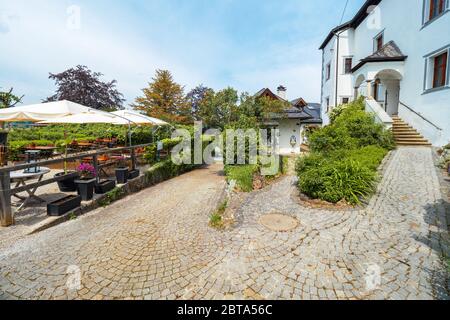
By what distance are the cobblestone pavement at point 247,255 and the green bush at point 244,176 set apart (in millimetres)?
1798

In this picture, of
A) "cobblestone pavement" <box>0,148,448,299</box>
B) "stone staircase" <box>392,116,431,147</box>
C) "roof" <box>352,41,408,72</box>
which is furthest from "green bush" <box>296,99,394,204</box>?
"roof" <box>352,41,408,72</box>

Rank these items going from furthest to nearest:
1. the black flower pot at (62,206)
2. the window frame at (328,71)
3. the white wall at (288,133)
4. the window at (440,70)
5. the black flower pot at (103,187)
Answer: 1. the window frame at (328,71)
2. the white wall at (288,133)
3. the window at (440,70)
4. the black flower pot at (103,187)
5. the black flower pot at (62,206)

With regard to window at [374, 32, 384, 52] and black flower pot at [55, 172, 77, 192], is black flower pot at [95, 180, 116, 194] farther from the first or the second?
window at [374, 32, 384, 52]

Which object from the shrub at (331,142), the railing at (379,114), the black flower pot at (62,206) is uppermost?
the railing at (379,114)

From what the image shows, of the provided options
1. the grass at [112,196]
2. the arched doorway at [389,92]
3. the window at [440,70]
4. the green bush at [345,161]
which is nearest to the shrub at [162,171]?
the grass at [112,196]

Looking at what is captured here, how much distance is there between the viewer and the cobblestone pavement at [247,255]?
2.72 meters

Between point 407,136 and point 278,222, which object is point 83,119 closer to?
point 278,222

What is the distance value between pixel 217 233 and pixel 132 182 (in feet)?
15.3

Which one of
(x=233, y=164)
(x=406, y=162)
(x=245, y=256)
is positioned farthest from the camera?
(x=233, y=164)

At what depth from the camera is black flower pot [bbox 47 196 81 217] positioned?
486 cm

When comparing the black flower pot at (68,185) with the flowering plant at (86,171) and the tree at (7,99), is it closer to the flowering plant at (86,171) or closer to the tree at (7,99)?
the flowering plant at (86,171)

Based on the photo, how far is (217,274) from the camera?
3.02 meters

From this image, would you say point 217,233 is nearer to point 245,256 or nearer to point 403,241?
point 245,256
